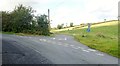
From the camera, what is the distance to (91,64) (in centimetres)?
1612

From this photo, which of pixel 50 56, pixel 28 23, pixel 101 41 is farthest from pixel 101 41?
pixel 28 23

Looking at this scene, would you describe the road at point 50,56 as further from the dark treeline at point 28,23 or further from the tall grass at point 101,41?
the dark treeline at point 28,23

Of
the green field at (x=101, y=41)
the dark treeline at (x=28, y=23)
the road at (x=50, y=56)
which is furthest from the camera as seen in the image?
the dark treeline at (x=28, y=23)

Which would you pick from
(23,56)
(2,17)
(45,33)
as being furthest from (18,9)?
(23,56)

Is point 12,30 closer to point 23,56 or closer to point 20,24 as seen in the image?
point 20,24

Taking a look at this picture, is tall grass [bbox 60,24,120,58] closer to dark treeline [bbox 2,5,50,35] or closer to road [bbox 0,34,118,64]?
road [bbox 0,34,118,64]

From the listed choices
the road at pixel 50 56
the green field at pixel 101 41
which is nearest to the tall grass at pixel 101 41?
the green field at pixel 101 41

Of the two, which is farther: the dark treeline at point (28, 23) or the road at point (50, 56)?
the dark treeline at point (28, 23)

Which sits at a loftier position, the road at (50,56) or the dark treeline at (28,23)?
the dark treeline at (28,23)

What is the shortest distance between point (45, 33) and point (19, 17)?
6.32m

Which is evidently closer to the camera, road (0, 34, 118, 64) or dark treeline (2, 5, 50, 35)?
road (0, 34, 118, 64)

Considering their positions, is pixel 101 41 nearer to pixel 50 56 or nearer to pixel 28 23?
pixel 50 56

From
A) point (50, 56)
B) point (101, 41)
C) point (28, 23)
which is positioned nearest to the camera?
point (50, 56)

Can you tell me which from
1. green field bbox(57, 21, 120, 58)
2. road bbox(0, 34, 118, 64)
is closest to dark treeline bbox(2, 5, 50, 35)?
green field bbox(57, 21, 120, 58)
